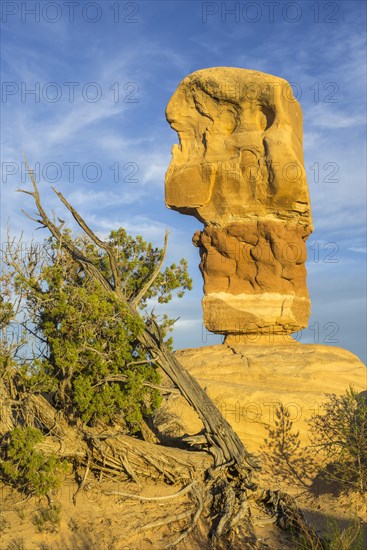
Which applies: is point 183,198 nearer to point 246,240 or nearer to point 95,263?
point 246,240

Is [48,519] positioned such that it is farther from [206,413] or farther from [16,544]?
[206,413]

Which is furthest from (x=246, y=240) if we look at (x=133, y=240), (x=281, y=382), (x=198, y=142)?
(x=133, y=240)

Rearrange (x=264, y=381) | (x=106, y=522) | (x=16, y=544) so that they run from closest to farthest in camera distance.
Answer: (x=16, y=544)
(x=106, y=522)
(x=264, y=381)

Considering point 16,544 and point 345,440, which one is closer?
point 16,544

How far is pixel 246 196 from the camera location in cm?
1562

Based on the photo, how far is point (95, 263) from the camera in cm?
1085

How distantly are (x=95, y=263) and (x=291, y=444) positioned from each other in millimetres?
5386

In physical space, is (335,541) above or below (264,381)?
below

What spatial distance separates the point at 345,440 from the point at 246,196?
727cm

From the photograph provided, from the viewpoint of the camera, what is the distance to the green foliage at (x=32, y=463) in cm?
841

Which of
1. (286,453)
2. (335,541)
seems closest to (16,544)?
(335,541)

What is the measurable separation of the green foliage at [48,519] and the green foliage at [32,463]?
0.26 meters

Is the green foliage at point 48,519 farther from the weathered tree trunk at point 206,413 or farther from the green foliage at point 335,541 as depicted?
the green foliage at point 335,541

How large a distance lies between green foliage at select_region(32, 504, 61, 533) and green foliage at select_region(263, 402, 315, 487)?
4.55 meters
